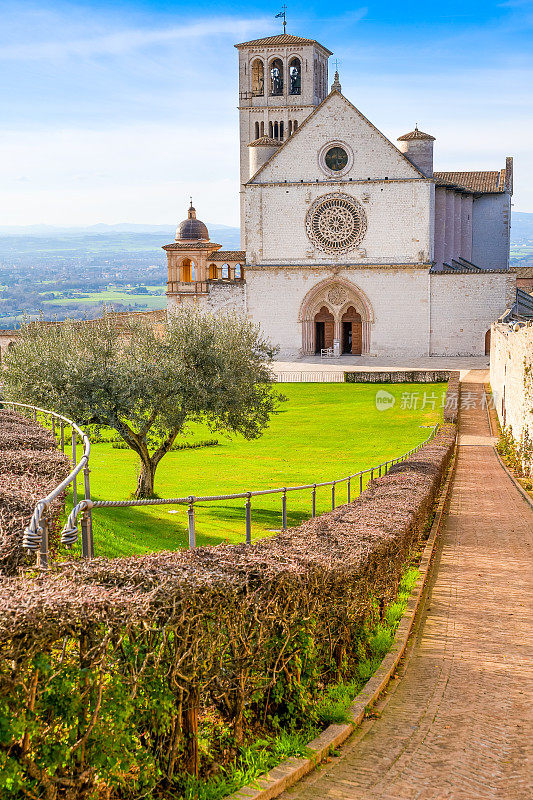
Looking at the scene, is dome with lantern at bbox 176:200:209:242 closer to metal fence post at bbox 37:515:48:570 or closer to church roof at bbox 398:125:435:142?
church roof at bbox 398:125:435:142

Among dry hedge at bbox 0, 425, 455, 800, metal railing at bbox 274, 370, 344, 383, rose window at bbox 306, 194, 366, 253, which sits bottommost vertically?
metal railing at bbox 274, 370, 344, 383

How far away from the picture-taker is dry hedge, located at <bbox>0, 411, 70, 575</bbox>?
6333 mm

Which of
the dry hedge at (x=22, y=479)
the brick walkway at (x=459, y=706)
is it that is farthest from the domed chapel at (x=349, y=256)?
the dry hedge at (x=22, y=479)

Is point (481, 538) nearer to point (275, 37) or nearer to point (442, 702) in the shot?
point (442, 702)

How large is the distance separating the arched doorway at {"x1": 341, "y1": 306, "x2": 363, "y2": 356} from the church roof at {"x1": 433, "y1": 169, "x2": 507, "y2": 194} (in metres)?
14.0

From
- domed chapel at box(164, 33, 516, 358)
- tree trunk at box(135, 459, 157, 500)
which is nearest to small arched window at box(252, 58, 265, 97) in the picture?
domed chapel at box(164, 33, 516, 358)

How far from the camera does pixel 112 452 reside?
1201 inches

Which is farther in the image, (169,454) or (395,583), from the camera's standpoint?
(169,454)

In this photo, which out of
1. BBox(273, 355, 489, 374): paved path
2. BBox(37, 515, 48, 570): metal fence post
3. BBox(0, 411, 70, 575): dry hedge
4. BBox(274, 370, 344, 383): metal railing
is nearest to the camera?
BBox(37, 515, 48, 570): metal fence post

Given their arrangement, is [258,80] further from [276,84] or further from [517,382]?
[517,382]

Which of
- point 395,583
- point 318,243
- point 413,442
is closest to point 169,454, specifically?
point 413,442

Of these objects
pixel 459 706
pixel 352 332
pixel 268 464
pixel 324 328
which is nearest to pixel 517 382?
pixel 268 464

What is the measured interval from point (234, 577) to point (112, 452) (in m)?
25.2

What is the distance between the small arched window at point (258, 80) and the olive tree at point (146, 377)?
155ft
